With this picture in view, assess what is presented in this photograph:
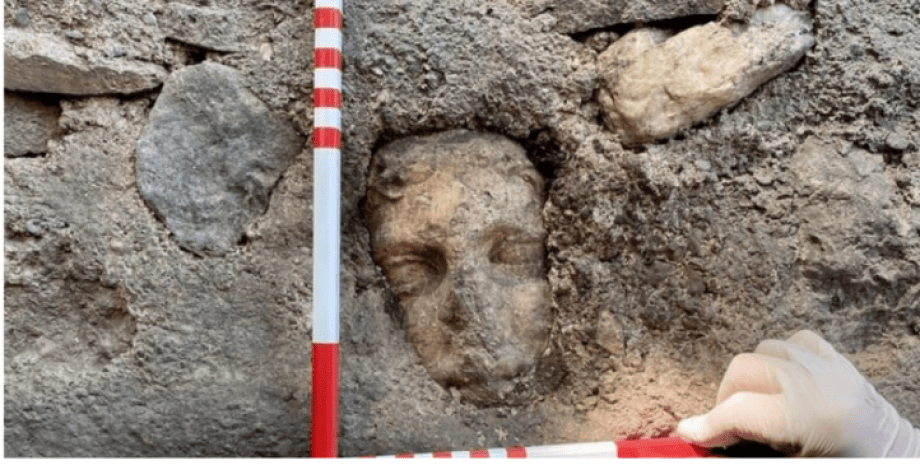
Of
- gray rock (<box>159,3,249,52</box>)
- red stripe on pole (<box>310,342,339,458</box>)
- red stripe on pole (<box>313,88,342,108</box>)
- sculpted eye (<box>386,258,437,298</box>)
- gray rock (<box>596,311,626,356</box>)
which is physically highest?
gray rock (<box>159,3,249,52</box>)

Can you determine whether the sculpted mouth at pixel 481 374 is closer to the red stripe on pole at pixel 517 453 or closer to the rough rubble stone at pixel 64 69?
the red stripe on pole at pixel 517 453

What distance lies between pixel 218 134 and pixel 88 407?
399 mm

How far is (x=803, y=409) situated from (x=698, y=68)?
1.51 ft

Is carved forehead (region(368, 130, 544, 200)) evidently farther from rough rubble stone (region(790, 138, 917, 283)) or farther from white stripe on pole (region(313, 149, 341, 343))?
rough rubble stone (region(790, 138, 917, 283))

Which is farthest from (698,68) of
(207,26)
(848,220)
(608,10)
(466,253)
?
(207,26)

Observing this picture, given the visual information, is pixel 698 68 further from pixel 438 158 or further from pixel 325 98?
pixel 325 98

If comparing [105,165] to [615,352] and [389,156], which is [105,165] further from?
[615,352]

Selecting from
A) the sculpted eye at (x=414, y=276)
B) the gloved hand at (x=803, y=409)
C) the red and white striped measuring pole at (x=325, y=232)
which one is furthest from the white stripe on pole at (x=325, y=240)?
the gloved hand at (x=803, y=409)

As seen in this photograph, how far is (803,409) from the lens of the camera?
1.07 metres

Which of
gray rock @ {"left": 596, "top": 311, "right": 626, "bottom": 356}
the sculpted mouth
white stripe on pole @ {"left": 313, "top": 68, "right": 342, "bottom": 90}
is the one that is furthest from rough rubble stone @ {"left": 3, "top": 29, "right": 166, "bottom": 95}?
gray rock @ {"left": 596, "top": 311, "right": 626, "bottom": 356}

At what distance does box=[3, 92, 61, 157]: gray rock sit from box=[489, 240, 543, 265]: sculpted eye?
62cm

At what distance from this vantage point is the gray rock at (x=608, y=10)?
1220 mm

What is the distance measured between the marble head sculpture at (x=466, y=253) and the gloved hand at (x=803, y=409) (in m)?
0.26

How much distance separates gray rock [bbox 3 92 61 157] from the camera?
120 centimetres
